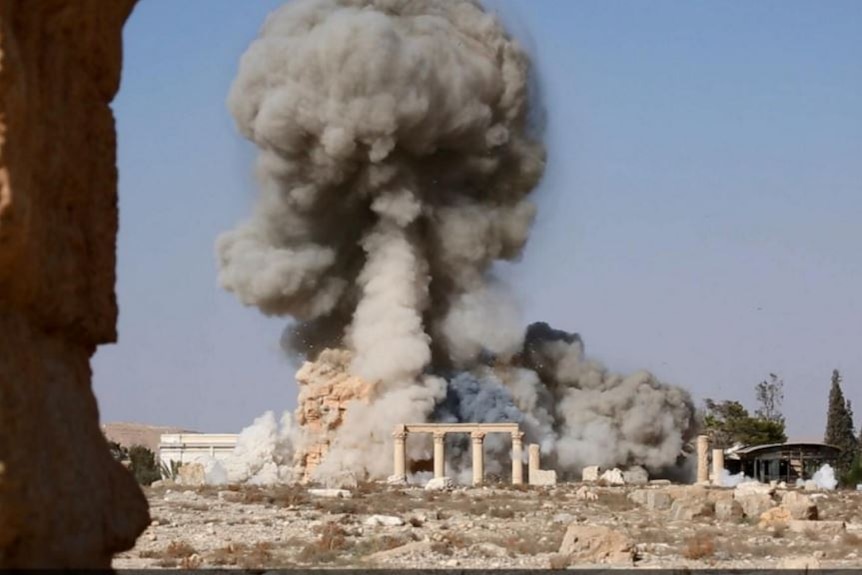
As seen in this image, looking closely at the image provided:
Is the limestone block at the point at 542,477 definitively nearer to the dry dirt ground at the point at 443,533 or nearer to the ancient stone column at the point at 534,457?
the ancient stone column at the point at 534,457

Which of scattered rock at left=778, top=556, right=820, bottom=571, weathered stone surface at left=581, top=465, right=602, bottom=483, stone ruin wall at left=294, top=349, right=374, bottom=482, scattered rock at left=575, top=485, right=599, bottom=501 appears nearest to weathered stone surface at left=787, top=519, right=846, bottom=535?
scattered rock at left=778, top=556, right=820, bottom=571

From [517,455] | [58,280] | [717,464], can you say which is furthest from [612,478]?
[58,280]

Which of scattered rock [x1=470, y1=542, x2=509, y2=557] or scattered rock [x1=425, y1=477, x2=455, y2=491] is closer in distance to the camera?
scattered rock [x1=470, y1=542, x2=509, y2=557]

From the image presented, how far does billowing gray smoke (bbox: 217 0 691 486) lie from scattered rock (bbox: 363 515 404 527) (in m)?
30.6

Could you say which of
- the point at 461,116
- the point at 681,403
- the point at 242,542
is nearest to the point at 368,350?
the point at 461,116

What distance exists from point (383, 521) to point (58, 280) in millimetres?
18794

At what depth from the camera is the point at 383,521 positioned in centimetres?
2345

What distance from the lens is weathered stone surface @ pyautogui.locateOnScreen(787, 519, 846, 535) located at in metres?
22.5

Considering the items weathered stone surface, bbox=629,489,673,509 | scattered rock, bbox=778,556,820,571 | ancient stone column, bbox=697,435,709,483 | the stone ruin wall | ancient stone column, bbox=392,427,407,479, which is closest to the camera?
scattered rock, bbox=778,556,820,571

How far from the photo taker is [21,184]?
455 cm

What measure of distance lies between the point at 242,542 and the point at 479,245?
39.9 m

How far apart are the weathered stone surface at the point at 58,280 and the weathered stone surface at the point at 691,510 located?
2241 centimetres

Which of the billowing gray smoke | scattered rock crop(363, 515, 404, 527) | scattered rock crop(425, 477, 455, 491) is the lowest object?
scattered rock crop(363, 515, 404, 527)

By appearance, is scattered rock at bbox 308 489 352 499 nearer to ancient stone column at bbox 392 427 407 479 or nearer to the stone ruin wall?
ancient stone column at bbox 392 427 407 479
